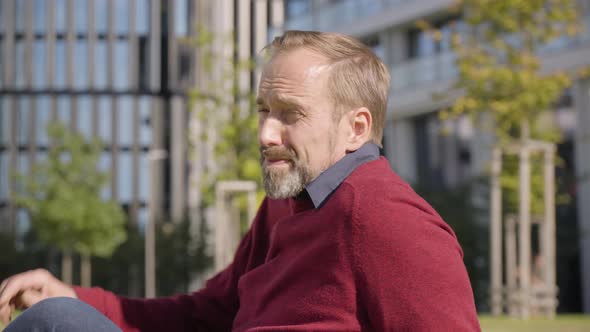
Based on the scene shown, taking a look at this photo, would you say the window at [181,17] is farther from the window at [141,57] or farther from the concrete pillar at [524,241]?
the concrete pillar at [524,241]

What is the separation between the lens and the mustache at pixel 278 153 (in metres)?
2.63

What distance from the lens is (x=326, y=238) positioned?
241cm

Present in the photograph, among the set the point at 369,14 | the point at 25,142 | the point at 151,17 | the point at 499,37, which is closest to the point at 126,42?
the point at 151,17

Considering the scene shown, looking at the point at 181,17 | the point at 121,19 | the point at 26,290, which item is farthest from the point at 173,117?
the point at 26,290

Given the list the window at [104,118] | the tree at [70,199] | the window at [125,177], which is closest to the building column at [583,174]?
the tree at [70,199]

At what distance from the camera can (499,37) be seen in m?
15.7

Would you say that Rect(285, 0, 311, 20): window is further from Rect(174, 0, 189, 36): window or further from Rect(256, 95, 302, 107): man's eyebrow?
Rect(256, 95, 302, 107): man's eyebrow

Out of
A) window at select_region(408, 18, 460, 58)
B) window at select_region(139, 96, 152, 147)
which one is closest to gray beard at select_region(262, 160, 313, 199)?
window at select_region(408, 18, 460, 58)

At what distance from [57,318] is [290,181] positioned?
66 centimetres

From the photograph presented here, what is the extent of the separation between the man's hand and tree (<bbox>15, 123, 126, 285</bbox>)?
1242 inches

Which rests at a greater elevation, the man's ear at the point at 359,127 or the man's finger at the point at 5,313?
the man's ear at the point at 359,127

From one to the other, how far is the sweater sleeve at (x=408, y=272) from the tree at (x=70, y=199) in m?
32.3

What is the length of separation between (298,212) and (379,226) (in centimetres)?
39

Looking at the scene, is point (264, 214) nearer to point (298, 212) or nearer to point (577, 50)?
point (298, 212)
